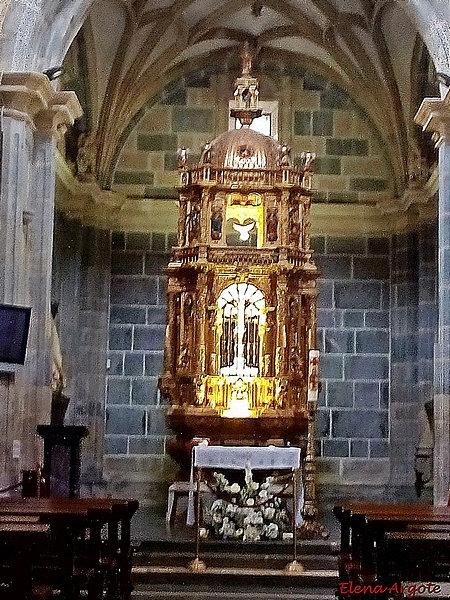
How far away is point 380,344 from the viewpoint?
18.1 m

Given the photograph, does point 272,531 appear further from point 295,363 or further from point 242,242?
point 242,242

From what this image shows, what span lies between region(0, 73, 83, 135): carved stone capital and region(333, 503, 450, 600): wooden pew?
5471mm

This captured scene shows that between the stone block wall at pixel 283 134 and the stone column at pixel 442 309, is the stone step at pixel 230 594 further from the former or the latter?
the stone block wall at pixel 283 134

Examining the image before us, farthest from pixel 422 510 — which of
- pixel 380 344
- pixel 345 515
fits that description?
pixel 380 344

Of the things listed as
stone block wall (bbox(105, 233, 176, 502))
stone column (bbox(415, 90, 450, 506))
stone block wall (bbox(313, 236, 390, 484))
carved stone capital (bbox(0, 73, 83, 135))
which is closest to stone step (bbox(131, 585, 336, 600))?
stone column (bbox(415, 90, 450, 506))

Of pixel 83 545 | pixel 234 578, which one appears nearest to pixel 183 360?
pixel 234 578

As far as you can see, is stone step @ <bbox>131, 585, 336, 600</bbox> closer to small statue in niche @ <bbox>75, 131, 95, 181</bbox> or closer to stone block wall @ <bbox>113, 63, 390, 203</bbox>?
small statue in niche @ <bbox>75, 131, 95, 181</bbox>

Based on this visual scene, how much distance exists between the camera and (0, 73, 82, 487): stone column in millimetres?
12203

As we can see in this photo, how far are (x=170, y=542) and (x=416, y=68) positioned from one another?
8.35 metres

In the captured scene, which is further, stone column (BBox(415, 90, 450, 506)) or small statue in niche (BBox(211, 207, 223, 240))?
small statue in niche (BBox(211, 207, 223, 240))

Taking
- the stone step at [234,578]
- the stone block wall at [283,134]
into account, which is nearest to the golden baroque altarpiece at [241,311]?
the stone block wall at [283,134]

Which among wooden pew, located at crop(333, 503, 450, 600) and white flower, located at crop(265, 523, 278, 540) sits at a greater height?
wooden pew, located at crop(333, 503, 450, 600)

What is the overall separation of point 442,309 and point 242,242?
211 inches

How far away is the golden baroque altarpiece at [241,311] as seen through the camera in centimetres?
1466
